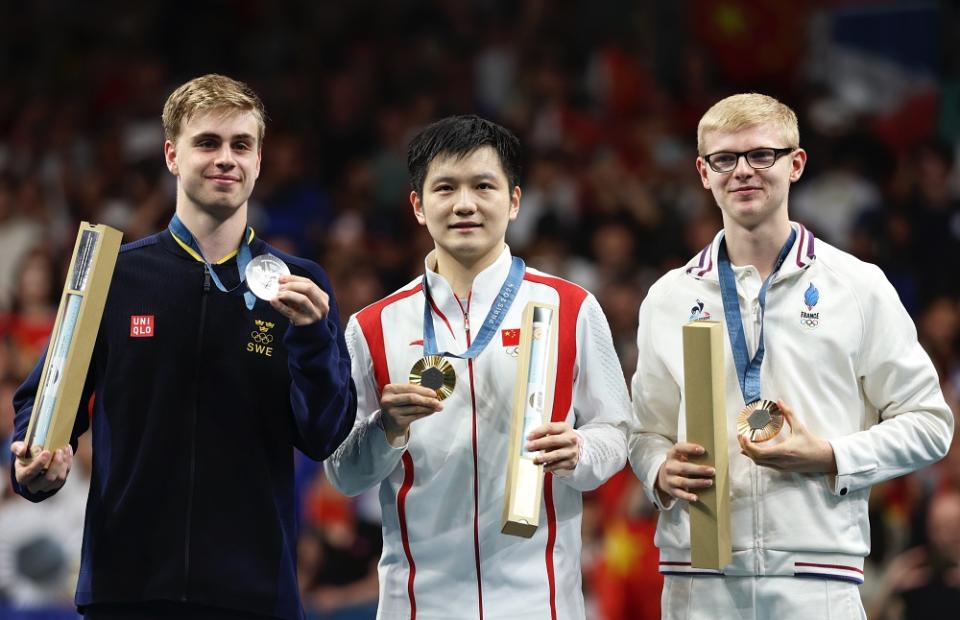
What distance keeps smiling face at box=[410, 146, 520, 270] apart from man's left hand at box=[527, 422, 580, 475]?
63 cm

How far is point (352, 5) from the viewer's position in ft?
38.2

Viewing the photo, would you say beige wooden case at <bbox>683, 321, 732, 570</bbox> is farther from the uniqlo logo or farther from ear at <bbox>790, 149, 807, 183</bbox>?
the uniqlo logo

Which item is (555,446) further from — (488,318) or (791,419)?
(791,419)

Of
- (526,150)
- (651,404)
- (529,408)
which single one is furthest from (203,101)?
(526,150)

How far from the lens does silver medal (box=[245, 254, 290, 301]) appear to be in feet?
10.9

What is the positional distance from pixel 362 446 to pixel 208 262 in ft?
2.11

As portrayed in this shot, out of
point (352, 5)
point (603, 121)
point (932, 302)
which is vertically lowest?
point (932, 302)

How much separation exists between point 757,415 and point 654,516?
121 inches

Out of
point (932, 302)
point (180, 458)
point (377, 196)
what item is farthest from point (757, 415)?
point (377, 196)

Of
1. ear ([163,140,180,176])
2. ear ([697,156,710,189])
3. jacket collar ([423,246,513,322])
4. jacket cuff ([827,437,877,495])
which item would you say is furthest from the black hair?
jacket cuff ([827,437,877,495])

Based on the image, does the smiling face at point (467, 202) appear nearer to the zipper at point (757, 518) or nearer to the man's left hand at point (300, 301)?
the man's left hand at point (300, 301)

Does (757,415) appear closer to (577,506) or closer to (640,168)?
(577,506)

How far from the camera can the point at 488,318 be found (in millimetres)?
3822

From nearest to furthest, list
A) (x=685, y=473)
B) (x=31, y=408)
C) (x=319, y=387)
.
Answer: (x=319, y=387), (x=31, y=408), (x=685, y=473)
